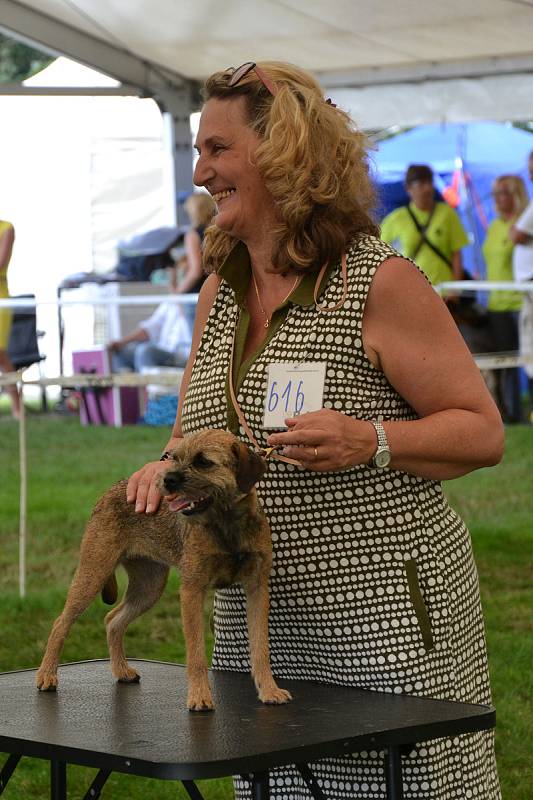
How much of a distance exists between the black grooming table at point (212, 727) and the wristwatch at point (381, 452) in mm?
384

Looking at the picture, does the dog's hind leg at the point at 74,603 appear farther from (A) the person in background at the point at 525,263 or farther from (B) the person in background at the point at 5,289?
(B) the person in background at the point at 5,289

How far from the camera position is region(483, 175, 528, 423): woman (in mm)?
10906

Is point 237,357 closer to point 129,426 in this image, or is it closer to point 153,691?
point 153,691

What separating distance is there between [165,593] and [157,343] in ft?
17.2

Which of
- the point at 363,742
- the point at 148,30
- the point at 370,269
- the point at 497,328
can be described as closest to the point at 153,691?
the point at 363,742

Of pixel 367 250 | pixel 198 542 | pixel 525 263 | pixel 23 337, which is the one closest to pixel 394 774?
pixel 198 542

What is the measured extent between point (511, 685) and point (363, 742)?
3.18 metres

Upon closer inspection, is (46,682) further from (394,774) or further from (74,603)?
(394,774)

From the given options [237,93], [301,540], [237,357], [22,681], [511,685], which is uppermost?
[237,93]

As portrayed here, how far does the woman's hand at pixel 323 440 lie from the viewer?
2.03 m

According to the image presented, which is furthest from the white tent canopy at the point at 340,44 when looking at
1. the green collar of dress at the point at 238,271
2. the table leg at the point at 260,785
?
the table leg at the point at 260,785

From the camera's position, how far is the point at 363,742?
6.12 ft

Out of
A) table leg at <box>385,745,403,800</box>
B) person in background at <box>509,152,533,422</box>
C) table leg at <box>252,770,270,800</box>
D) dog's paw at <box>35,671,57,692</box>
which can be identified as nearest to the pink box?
person in background at <box>509,152,533,422</box>

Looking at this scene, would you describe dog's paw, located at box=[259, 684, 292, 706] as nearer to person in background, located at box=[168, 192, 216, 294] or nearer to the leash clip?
the leash clip
